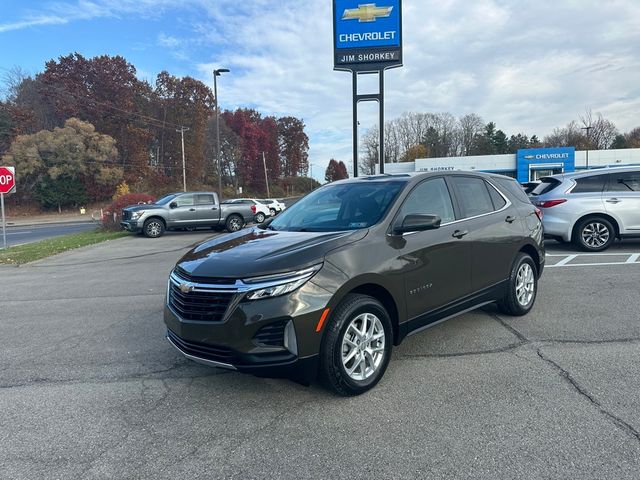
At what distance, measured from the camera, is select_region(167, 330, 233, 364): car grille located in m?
3.27

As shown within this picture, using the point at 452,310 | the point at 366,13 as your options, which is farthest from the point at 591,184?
the point at 366,13

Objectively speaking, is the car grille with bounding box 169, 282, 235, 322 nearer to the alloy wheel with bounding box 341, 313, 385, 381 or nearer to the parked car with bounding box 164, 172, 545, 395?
the parked car with bounding box 164, 172, 545, 395

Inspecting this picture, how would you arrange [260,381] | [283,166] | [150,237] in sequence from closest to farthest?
[260,381] < [150,237] < [283,166]

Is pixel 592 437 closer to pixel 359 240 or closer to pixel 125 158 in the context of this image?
pixel 359 240

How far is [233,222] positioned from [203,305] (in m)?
17.8

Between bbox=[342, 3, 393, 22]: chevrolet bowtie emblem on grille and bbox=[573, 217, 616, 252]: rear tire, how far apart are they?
1153 centimetres

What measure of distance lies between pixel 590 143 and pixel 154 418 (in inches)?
3720

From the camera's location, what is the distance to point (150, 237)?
61.1ft

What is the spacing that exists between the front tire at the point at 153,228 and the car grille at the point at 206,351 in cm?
1603

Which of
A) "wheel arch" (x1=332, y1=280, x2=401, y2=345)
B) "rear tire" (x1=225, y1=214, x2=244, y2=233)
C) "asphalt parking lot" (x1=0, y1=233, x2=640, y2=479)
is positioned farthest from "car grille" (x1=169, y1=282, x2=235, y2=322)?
"rear tire" (x1=225, y1=214, x2=244, y2=233)

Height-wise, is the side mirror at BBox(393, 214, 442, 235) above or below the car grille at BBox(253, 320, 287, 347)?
above

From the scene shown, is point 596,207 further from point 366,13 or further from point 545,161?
point 545,161

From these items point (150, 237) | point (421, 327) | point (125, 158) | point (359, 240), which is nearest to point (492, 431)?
point (421, 327)

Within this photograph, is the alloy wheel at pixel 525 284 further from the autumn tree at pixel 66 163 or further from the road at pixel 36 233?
the autumn tree at pixel 66 163
